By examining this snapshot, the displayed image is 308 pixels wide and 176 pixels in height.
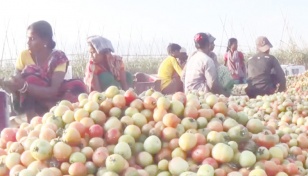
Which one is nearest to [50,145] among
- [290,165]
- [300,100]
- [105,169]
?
[105,169]

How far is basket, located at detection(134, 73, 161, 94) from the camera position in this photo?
6094mm

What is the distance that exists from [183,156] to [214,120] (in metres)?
0.31

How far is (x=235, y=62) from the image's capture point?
29.8ft

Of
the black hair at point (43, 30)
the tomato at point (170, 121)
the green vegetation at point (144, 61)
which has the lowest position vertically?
the green vegetation at point (144, 61)

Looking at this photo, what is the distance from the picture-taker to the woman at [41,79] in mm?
3453

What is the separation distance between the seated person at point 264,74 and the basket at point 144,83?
115cm

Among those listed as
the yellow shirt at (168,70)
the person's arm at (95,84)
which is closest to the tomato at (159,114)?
the person's arm at (95,84)

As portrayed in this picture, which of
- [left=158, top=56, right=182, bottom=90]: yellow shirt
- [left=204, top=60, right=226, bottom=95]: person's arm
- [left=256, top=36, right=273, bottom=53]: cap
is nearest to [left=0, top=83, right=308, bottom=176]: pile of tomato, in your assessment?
[left=204, top=60, right=226, bottom=95]: person's arm

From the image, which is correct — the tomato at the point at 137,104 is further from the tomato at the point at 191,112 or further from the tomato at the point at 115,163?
the tomato at the point at 115,163

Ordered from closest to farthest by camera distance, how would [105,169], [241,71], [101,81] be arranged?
1. [105,169]
2. [101,81]
3. [241,71]

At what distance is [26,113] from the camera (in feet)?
11.8

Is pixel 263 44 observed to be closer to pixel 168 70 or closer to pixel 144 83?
pixel 168 70

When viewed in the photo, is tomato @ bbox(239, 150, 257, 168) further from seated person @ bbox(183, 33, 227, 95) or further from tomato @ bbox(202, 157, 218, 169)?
seated person @ bbox(183, 33, 227, 95)

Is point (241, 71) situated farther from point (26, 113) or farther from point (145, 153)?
point (145, 153)
